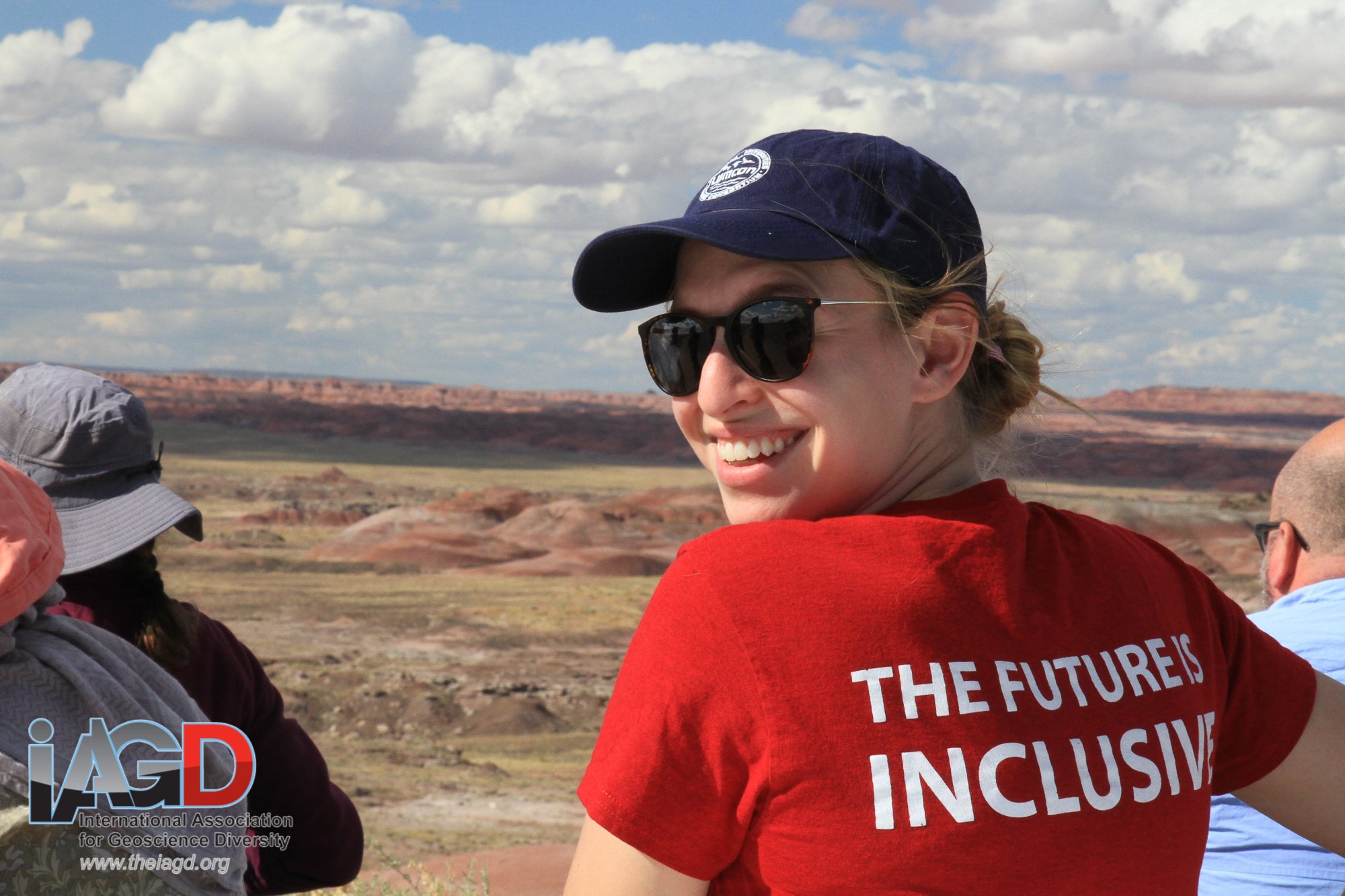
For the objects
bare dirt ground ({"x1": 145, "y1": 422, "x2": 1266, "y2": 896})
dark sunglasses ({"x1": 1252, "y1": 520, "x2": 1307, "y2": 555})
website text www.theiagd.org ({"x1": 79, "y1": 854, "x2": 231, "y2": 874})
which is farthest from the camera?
bare dirt ground ({"x1": 145, "y1": 422, "x2": 1266, "y2": 896})

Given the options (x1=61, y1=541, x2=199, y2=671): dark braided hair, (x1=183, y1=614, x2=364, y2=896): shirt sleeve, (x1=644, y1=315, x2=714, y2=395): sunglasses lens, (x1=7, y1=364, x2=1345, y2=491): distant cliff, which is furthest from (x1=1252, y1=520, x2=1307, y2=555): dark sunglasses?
(x1=7, y1=364, x2=1345, y2=491): distant cliff

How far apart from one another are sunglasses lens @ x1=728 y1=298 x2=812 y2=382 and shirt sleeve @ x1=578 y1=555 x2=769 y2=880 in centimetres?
32

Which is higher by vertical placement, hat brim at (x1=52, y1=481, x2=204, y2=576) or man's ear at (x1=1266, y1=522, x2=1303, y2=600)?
hat brim at (x1=52, y1=481, x2=204, y2=576)

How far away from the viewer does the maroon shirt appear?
8.02ft

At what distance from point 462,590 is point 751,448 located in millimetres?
20199

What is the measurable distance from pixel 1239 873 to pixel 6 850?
2.29 m

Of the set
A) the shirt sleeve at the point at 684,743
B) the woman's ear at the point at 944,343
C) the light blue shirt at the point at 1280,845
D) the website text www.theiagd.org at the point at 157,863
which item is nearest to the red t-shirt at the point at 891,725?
the shirt sleeve at the point at 684,743

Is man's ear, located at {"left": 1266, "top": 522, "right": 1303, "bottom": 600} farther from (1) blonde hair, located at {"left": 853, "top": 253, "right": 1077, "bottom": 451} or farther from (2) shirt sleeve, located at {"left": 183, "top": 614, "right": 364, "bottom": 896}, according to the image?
(2) shirt sleeve, located at {"left": 183, "top": 614, "right": 364, "bottom": 896}

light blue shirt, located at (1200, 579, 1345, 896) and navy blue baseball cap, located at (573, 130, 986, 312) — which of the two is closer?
navy blue baseball cap, located at (573, 130, 986, 312)

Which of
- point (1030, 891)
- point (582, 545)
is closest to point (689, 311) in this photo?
point (1030, 891)

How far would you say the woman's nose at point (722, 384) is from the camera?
4.96 feet

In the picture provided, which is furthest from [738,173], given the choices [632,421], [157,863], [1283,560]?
[632,421]

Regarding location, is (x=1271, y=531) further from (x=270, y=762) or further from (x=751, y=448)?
(x=270, y=762)

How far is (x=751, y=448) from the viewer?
152cm
